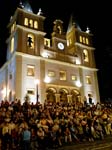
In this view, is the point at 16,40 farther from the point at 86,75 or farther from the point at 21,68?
the point at 86,75

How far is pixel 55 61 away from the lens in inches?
1164

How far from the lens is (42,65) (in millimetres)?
28141

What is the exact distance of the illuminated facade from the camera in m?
26.5

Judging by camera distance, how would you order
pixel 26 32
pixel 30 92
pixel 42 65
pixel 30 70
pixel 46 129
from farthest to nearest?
pixel 26 32, pixel 42 65, pixel 30 70, pixel 30 92, pixel 46 129

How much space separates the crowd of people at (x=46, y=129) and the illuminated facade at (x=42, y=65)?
9.68 meters

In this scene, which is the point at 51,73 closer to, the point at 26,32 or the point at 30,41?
the point at 30,41

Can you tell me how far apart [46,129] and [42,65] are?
16.1m

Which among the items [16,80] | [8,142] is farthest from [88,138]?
[16,80]

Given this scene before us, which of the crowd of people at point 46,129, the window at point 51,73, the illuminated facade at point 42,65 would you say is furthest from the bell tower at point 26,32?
the crowd of people at point 46,129

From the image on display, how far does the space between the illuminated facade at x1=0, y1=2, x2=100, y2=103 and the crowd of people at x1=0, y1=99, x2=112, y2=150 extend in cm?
968

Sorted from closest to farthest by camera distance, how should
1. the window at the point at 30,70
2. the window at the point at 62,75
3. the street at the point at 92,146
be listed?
1. the street at the point at 92,146
2. the window at the point at 30,70
3. the window at the point at 62,75

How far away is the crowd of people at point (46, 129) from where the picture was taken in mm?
11312

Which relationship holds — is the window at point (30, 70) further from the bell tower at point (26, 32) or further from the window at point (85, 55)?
the window at point (85, 55)

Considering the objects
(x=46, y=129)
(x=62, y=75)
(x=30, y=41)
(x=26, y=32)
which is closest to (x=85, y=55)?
(x=62, y=75)
